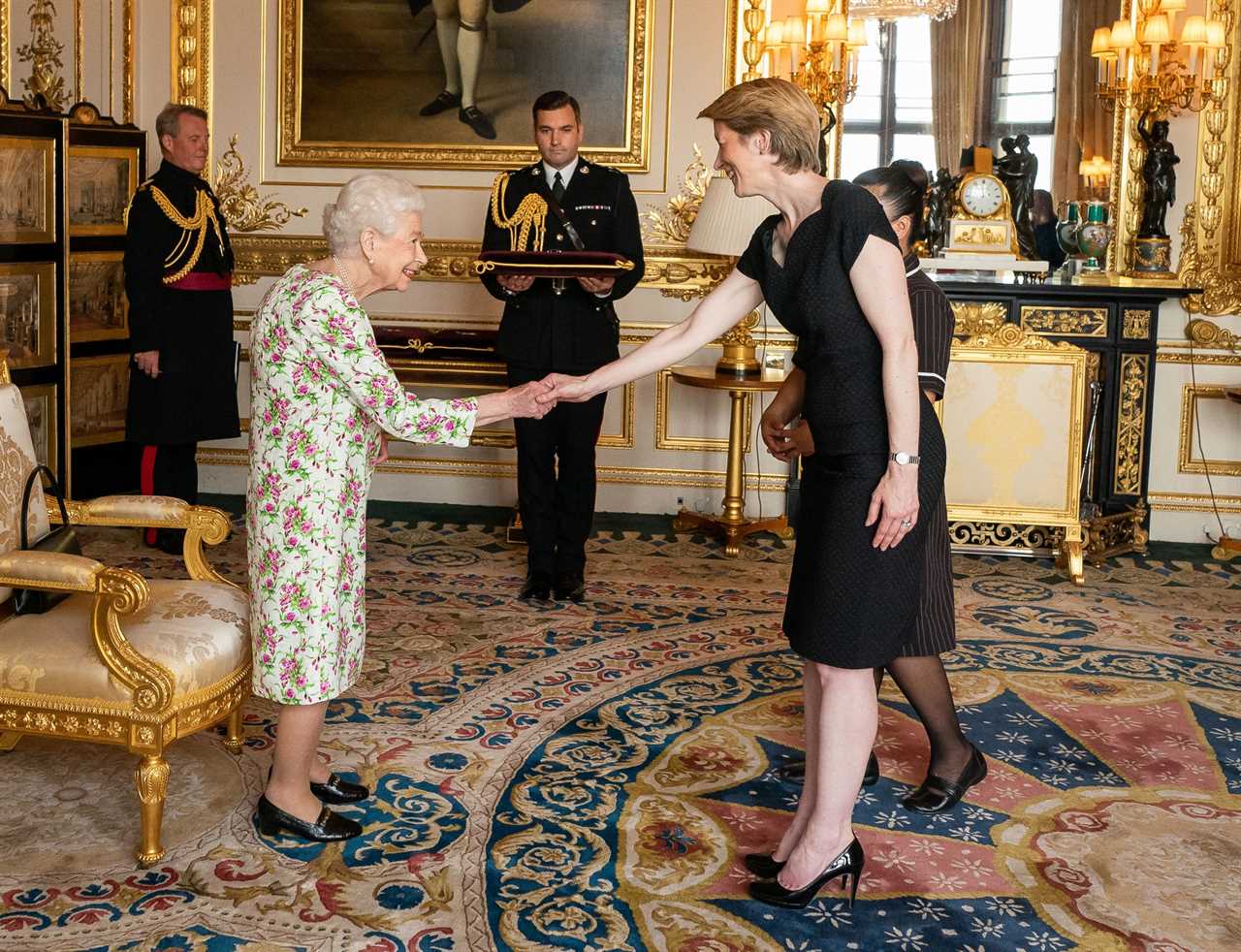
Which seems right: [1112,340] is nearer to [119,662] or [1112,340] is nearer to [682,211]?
[682,211]

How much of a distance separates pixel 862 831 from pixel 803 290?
4.54ft

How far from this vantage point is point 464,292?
285 inches

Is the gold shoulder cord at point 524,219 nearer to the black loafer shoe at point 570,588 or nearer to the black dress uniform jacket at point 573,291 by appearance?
the black dress uniform jacket at point 573,291

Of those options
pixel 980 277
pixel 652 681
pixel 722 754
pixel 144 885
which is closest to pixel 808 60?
pixel 980 277

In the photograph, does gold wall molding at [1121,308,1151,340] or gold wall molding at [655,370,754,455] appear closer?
gold wall molding at [1121,308,1151,340]

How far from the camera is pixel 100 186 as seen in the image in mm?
6859

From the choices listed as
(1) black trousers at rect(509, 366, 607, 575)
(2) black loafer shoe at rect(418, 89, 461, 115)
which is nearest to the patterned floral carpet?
(1) black trousers at rect(509, 366, 607, 575)

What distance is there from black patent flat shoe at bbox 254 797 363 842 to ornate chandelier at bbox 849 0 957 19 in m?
4.96

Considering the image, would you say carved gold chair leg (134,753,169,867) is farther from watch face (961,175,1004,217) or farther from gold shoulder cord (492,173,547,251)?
watch face (961,175,1004,217)

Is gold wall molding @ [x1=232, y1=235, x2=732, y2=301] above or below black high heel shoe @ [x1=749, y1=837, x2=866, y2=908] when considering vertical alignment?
above

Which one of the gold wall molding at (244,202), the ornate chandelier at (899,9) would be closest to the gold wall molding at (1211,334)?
the ornate chandelier at (899,9)

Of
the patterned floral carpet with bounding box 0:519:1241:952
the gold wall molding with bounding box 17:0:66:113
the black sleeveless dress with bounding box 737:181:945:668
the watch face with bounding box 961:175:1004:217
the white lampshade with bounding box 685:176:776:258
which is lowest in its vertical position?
the patterned floral carpet with bounding box 0:519:1241:952

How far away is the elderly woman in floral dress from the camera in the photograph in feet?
9.75

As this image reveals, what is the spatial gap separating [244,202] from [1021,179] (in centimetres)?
390
